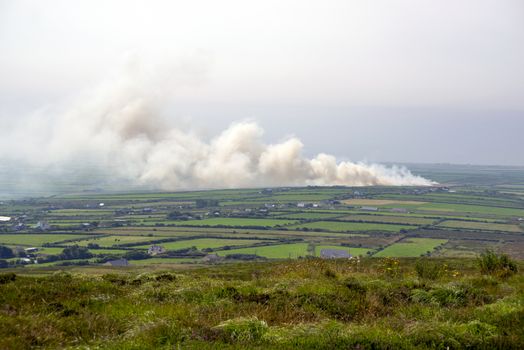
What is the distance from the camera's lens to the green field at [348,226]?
10319 cm

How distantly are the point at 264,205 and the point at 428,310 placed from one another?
131454 millimetres

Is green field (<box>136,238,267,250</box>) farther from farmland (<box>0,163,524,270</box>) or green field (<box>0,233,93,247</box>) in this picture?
green field (<box>0,233,93,247</box>)

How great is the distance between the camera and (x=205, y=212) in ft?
431

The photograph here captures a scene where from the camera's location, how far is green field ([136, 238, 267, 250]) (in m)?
83.3

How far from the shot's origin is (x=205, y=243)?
8706cm

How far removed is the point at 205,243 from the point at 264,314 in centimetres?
7587

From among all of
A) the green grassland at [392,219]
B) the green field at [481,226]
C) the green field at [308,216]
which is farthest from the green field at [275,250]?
the green field at [481,226]

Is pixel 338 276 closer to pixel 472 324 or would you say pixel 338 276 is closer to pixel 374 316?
pixel 374 316

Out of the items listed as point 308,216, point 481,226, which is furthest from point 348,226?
point 481,226

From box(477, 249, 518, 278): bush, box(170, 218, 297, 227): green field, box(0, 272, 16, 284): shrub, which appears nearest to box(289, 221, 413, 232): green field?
box(170, 218, 297, 227): green field

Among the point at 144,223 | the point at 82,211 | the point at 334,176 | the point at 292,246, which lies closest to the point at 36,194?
the point at 82,211

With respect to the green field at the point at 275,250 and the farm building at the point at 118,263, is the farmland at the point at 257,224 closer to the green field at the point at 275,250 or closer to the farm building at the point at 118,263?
the green field at the point at 275,250

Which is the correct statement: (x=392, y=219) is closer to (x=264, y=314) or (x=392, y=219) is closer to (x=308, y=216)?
(x=308, y=216)

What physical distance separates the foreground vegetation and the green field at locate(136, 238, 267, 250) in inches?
2587
